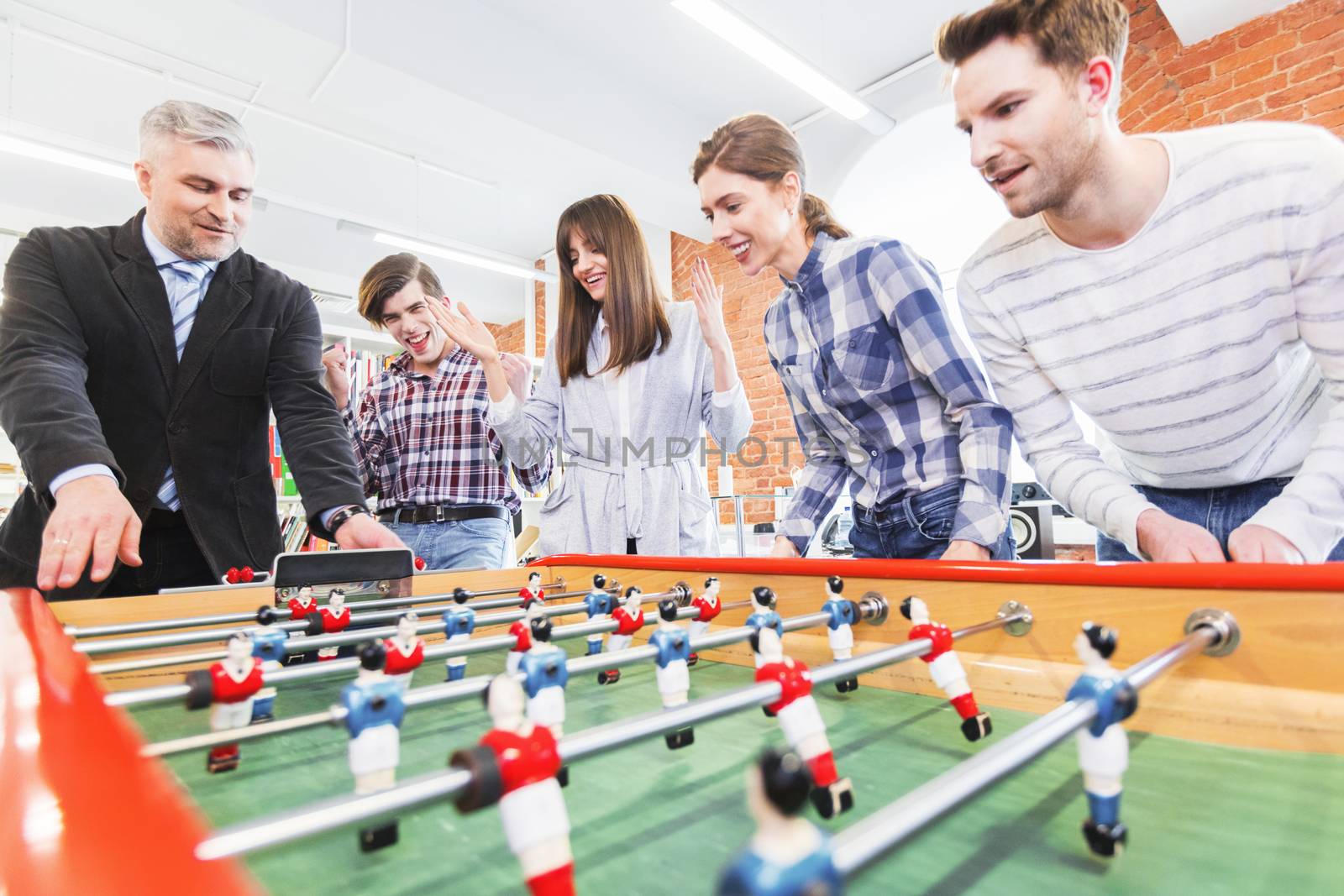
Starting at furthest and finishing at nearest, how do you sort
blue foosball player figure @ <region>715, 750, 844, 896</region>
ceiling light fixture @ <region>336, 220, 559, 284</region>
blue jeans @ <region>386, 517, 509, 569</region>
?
ceiling light fixture @ <region>336, 220, 559, 284</region>
blue jeans @ <region>386, 517, 509, 569</region>
blue foosball player figure @ <region>715, 750, 844, 896</region>

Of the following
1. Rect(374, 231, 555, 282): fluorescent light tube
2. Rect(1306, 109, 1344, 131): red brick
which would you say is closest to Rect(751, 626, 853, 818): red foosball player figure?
Rect(1306, 109, 1344, 131): red brick

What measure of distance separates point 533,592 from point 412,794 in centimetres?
85

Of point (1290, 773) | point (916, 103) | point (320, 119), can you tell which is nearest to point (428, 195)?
point (320, 119)

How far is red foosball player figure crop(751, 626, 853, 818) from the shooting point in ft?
1.49

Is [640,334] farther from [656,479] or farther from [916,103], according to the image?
[916,103]

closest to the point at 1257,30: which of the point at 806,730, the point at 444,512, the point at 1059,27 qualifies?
the point at 1059,27

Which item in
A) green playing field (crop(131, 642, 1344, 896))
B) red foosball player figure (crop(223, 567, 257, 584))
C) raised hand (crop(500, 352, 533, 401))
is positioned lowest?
green playing field (crop(131, 642, 1344, 896))

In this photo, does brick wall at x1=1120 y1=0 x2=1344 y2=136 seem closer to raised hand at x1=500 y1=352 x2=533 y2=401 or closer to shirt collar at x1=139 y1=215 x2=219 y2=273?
raised hand at x1=500 y1=352 x2=533 y2=401

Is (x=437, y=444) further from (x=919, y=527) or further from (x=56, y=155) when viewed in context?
(x=56, y=155)

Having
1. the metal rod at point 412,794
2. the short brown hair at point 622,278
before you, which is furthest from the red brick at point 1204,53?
the metal rod at point 412,794

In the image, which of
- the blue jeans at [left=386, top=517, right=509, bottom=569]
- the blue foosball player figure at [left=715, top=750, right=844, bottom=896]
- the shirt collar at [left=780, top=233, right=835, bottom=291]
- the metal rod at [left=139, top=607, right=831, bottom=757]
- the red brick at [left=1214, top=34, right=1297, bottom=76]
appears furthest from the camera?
the red brick at [left=1214, top=34, right=1297, bottom=76]

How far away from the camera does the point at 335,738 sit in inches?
24.5

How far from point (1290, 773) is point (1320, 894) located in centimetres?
19

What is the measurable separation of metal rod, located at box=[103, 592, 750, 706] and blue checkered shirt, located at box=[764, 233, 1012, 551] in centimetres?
47
